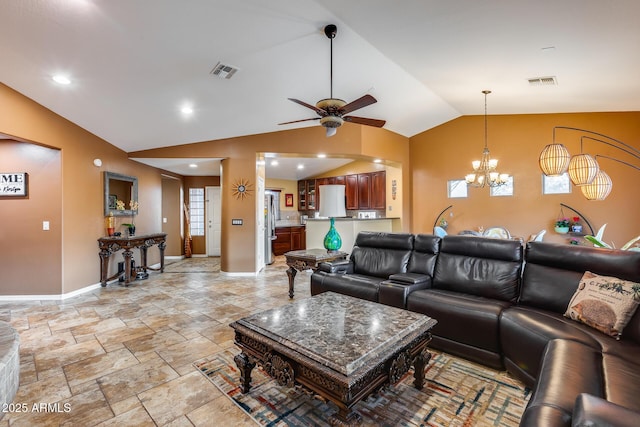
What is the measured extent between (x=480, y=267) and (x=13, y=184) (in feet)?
20.2

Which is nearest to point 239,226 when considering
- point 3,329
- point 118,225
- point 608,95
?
point 118,225

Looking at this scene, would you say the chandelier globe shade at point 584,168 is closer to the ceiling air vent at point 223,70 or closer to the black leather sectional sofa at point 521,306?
the black leather sectional sofa at point 521,306

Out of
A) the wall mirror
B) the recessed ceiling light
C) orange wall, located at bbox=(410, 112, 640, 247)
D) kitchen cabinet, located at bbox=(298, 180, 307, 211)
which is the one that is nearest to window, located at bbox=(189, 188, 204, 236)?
the wall mirror

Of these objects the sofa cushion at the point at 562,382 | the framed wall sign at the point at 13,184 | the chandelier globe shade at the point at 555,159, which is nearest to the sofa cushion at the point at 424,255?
the sofa cushion at the point at 562,382

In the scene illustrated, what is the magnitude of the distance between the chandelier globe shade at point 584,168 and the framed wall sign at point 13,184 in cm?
715

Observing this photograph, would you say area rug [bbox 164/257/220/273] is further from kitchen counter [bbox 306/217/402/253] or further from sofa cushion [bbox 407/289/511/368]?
sofa cushion [bbox 407/289/511/368]

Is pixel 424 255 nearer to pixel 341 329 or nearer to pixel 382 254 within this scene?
pixel 382 254

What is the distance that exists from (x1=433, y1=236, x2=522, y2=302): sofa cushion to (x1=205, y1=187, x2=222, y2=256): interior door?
6521 millimetres

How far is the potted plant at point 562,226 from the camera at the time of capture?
17.2 ft

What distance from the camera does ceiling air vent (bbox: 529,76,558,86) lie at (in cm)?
388

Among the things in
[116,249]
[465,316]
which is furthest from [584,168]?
[116,249]

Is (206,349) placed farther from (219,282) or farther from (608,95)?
(608,95)

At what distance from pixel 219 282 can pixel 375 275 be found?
3.02 meters

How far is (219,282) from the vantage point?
5270 millimetres
